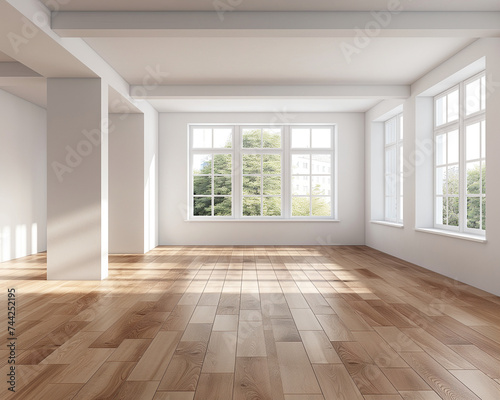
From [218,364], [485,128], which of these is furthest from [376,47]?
[218,364]

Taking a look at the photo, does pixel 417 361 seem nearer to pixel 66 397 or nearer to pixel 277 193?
pixel 66 397

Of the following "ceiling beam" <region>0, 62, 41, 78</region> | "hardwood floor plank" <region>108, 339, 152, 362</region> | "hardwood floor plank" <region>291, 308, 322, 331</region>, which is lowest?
"hardwood floor plank" <region>291, 308, 322, 331</region>

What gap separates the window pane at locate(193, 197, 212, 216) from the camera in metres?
9.48

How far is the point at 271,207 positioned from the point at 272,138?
1606mm

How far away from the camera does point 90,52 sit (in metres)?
5.04

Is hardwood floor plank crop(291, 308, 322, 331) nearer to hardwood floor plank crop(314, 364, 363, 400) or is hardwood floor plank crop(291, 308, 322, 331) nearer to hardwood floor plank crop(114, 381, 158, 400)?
hardwood floor plank crop(314, 364, 363, 400)

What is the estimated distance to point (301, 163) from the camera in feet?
31.4

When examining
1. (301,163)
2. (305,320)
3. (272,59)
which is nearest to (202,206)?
(301,163)

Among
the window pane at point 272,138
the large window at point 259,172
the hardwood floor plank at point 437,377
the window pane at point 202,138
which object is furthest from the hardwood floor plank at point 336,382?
the window pane at point 202,138

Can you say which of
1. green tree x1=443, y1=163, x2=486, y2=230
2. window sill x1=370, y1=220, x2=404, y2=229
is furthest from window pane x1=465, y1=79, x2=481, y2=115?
window sill x1=370, y1=220, x2=404, y2=229

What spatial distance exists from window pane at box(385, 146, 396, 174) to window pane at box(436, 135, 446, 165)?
193cm

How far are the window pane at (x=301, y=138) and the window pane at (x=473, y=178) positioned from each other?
14.8 feet

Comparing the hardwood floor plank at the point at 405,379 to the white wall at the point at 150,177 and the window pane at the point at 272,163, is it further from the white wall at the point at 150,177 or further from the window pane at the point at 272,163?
the window pane at the point at 272,163

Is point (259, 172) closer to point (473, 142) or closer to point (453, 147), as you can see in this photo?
point (453, 147)
